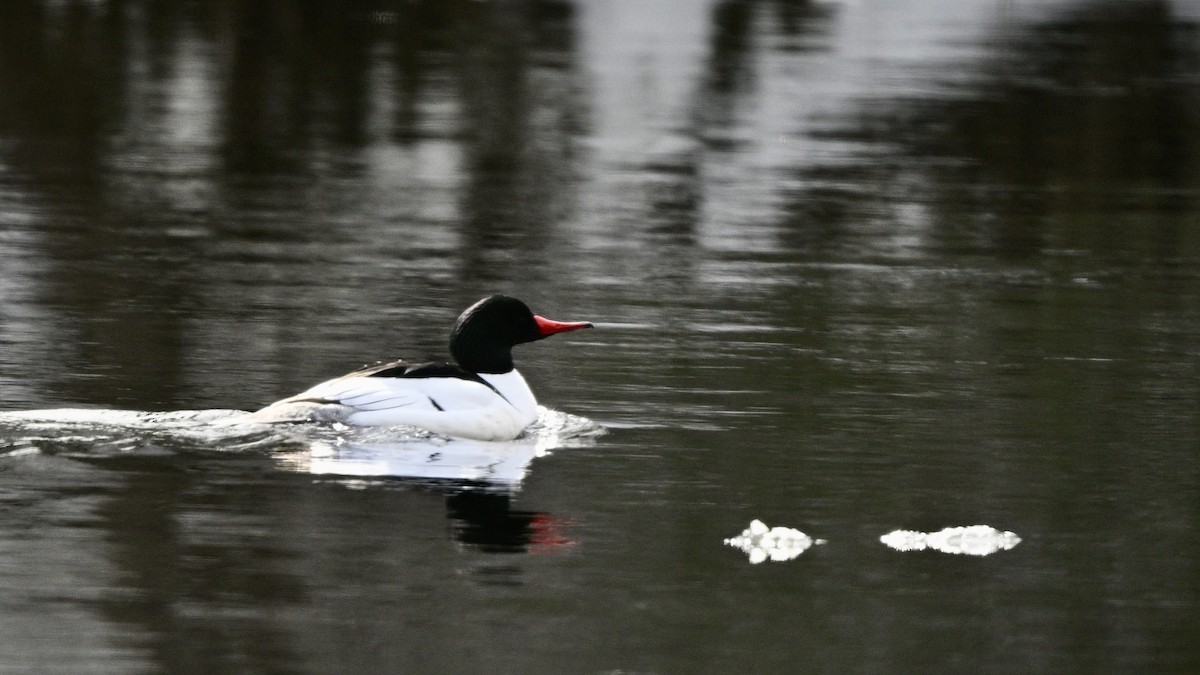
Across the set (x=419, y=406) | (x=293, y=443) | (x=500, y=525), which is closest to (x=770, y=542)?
(x=500, y=525)

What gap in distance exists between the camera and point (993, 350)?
1164cm

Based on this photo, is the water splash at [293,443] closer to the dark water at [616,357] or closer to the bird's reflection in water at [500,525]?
the dark water at [616,357]

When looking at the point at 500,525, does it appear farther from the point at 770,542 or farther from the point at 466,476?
the point at 770,542

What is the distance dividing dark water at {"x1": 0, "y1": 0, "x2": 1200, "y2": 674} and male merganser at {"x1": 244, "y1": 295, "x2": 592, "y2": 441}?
16 cm

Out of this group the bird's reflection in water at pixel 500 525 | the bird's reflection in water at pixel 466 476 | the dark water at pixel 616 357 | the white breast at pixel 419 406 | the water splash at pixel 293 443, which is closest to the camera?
the dark water at pixel 616 357

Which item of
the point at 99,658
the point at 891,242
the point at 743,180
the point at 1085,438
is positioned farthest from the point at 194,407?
the point at 743,180

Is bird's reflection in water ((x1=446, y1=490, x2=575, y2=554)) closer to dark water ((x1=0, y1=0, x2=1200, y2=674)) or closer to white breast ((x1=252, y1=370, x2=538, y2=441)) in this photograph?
dark water ((x1=0, y1=0, x2=1200, y2=674))

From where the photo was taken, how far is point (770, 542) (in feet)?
25.5

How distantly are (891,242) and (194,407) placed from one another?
689 centimetres

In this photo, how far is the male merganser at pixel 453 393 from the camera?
9258mm

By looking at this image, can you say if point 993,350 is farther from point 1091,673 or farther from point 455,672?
point 455,672

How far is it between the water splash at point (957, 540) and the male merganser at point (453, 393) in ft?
7.66

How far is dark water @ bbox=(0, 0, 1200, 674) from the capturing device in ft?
22.5

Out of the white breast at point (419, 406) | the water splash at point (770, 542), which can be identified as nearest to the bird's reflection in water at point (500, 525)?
the water splash at point (770, 542)
